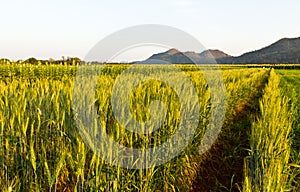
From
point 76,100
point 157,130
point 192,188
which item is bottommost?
point 192,188

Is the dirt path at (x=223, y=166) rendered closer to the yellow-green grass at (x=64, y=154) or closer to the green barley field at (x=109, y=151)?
the green barley field at (x=109, y=151)

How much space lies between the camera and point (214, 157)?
4305 mm

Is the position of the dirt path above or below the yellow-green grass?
below

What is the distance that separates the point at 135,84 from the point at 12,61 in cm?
781

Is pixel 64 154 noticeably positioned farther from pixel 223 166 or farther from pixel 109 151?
pixel 223 166

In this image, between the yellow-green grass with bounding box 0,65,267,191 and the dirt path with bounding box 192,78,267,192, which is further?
the dirt path with bounding box 192,78,267,192

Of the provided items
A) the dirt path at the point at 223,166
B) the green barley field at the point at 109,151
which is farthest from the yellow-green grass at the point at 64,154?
the dirt path at the point at 223,166

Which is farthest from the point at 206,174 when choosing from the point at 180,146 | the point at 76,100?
the point at 76,100

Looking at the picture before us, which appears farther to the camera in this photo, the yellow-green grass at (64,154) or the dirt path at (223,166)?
the dirt path at (223,166)

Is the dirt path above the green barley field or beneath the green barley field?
beneath

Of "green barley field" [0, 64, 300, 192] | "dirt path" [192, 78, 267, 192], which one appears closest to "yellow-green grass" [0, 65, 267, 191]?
"green barley field" [0, 64, 300, 192]

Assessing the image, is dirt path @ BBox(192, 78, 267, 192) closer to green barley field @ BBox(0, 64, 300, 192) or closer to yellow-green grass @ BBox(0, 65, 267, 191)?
green barley field @ BBox(0, 64, 300, 192)

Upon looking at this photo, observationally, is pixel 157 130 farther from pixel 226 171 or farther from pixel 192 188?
pixel 226 171

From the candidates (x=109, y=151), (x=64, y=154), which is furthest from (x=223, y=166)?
(x=64, y=154)
